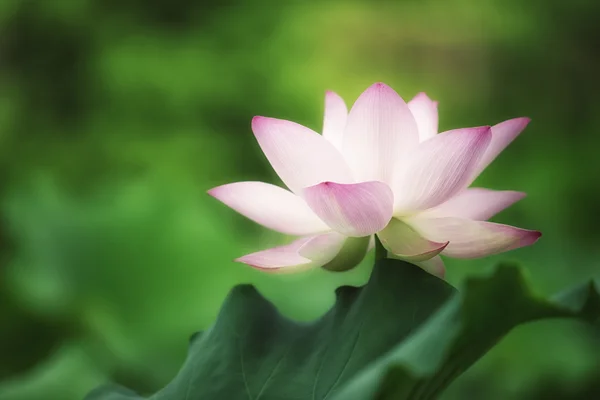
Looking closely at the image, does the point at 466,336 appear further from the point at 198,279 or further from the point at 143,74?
the point at 143,74

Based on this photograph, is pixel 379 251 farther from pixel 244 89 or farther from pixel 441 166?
pixel 244 89

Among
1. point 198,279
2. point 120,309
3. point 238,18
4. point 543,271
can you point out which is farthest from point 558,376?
point 238,18

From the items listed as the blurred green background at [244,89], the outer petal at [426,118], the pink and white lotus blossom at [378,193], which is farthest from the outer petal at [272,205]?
the blurred green background at [244,89]

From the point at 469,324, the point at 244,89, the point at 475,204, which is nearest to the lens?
the point at 469,324

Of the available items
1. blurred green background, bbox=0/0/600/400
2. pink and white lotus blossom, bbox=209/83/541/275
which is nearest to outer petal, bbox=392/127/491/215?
pink and white lotus blossom, bbox=209/83/541/275

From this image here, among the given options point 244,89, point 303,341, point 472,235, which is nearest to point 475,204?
point 472,235

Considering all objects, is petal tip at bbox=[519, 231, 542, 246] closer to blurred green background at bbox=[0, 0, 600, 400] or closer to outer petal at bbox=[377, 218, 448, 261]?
outer petal at bbox=[377, 218, 448, 261]

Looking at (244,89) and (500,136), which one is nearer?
(500,136)
